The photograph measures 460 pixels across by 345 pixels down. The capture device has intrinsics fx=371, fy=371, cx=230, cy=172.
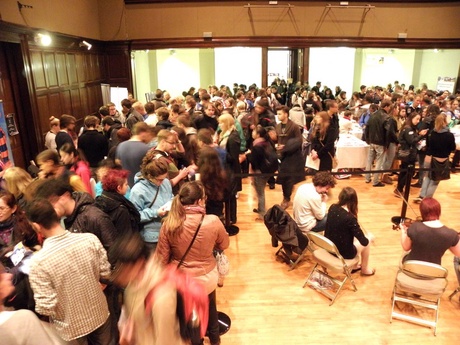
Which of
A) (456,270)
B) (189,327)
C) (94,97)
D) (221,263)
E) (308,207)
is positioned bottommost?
(456,270)

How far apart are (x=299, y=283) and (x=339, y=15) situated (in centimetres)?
901

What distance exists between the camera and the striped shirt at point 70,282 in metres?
2.11

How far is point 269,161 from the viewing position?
17.5 feet

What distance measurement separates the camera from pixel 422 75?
16.8m

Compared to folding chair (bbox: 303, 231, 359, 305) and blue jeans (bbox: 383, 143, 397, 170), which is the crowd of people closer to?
folding chair (bbox: 303, 231, 359, 305)

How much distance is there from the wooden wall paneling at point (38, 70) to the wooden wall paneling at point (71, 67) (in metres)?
1.30

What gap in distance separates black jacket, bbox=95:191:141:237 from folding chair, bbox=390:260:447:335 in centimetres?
244

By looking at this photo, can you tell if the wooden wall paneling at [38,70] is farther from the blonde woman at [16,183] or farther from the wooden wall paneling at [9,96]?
the blonde woman at [16,183]

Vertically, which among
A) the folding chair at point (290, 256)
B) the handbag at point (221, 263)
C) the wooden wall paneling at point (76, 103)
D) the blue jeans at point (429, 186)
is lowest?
the folding chair at point (290, 256)

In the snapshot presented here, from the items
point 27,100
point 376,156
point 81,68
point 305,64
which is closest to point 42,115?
point 27,100

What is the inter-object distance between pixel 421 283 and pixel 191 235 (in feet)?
7.17

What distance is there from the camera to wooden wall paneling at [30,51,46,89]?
6395mm

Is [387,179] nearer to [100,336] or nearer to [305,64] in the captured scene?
[100,336]

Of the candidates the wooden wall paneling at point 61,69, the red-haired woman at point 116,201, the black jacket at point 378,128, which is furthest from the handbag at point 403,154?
the wooden wall paneling at point 61,69
